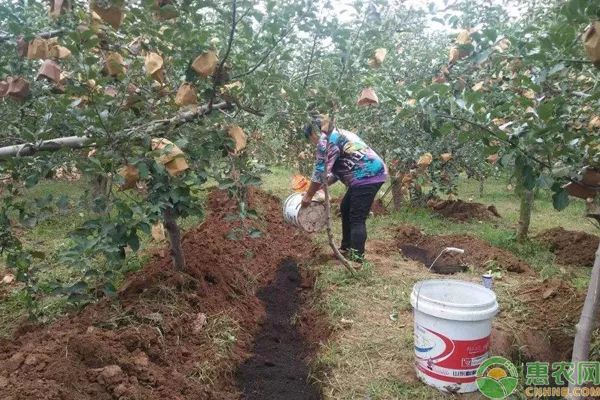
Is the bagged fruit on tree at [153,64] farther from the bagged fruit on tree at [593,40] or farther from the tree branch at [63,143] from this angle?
the bagged fruit on tree at [593,40]

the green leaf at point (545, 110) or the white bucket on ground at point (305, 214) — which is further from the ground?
the green leaf at point (545, 110)

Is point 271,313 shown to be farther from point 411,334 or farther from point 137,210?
point 137,210

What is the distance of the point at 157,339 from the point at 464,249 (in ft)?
10.4

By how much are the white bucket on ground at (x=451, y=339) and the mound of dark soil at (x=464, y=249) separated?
75.4 inches

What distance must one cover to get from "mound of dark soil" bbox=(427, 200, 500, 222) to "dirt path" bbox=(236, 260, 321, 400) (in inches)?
128

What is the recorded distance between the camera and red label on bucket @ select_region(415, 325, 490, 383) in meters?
2.29

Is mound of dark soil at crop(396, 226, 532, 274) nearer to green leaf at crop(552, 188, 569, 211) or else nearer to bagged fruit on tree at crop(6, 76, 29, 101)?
green leaf at crop(552, 188, 569, 211)

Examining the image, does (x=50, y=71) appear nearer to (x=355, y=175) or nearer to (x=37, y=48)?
(x=37, y=48)

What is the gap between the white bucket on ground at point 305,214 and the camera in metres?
4.24

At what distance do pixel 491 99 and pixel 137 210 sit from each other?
1834 millimetres

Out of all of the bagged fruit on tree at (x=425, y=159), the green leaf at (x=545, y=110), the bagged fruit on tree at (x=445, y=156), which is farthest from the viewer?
the bagged fruit on tree at (x=445, y=156)

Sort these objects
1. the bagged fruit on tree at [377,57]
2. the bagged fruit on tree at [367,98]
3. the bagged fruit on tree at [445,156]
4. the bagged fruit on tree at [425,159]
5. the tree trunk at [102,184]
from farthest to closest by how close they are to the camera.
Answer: the bagged fruit on tree at [445,156] → the bagged fruit on tree at [425,159] → the bagged fruit on tree at [367,98] → the bagged fruit on tree at [377,57] → the tree trunk at [102,184]

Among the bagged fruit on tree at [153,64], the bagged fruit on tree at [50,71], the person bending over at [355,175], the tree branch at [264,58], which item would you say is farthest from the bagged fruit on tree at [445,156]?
the bagged fruit on tree at [50,71]

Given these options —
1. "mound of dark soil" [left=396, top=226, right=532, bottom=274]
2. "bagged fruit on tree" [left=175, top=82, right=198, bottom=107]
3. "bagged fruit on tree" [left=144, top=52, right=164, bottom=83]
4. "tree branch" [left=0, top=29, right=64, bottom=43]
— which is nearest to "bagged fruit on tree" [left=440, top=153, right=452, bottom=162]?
"mound of dark soil" [left=396, top=226, right=532, bottom=274]
